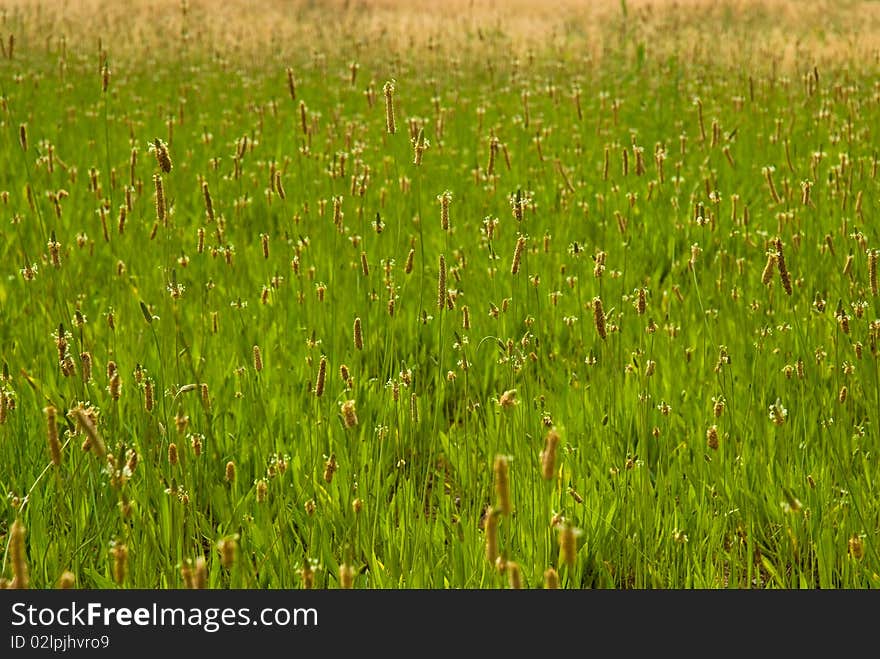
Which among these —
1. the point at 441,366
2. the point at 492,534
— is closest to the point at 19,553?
the point at 492,534

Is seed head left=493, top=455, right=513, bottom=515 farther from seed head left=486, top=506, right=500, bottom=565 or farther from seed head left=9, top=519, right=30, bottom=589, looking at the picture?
seed head left=9, top=519, right=30, bottom=589

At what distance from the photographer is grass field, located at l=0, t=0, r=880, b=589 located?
100 inches

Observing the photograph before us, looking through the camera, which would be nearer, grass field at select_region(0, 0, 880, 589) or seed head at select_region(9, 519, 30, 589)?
seed head at select_region(9, 519, 30, 589)

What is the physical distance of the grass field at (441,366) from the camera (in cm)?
254

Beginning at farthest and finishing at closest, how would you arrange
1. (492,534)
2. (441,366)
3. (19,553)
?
1. (441,366)
2. (492,534)
3. (19,553)

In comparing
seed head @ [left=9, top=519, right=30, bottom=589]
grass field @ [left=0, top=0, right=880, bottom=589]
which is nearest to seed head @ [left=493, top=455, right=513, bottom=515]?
grass field @ [left=0, top=0, right=880, bottom=589]

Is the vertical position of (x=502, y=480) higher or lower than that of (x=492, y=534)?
higher

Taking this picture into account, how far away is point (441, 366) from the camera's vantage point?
2.86m

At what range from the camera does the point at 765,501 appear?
2.87 m

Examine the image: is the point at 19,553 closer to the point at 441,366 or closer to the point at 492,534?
the point at 492,534

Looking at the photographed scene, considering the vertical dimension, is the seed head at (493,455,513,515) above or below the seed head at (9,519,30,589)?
above

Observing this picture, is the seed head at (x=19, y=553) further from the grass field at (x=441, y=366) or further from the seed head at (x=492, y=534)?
the seed head at (x=492, y=534)

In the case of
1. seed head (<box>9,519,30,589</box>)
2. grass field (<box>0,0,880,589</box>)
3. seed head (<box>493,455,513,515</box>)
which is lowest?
grass field (<box>0,0,880,589</box>)

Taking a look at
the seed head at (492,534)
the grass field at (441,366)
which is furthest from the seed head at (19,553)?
the seed head at (492,534)
